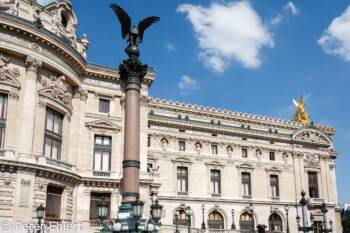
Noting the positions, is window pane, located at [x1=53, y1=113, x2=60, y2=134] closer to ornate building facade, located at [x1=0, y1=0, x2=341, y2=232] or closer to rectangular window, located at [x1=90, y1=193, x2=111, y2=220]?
ornate building facade, located at [x1=0, y1=0, x2=341, y2=232]

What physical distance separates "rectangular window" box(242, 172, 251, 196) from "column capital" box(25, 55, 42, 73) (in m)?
30.7

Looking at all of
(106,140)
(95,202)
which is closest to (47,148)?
(106,140)

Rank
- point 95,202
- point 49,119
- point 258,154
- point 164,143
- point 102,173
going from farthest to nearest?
point 258,154 → point 164,143 → point 102,173 → point 95,202 → point 49,119

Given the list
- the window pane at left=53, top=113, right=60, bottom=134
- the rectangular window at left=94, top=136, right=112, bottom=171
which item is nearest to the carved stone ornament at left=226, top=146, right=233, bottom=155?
the rectangular window at left=94, top=136, right=112, bottom=171

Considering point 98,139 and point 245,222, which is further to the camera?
point 245,222

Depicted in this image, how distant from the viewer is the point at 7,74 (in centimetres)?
3039

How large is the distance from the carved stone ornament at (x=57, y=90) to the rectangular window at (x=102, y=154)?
4.03m

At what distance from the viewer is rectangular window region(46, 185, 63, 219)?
3144cm

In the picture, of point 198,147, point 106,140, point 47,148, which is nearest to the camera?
point 47,148

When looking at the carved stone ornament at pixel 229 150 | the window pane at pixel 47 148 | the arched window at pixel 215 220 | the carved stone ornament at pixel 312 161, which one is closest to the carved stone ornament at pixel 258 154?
the carved stone ornament at pixel 229 150

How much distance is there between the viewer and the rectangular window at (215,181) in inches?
1982

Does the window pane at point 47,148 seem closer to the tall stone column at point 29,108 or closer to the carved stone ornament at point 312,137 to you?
the tall stone column at point 29,108

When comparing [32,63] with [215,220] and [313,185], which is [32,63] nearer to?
[215,220]

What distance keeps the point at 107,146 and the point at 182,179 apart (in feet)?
46.2
